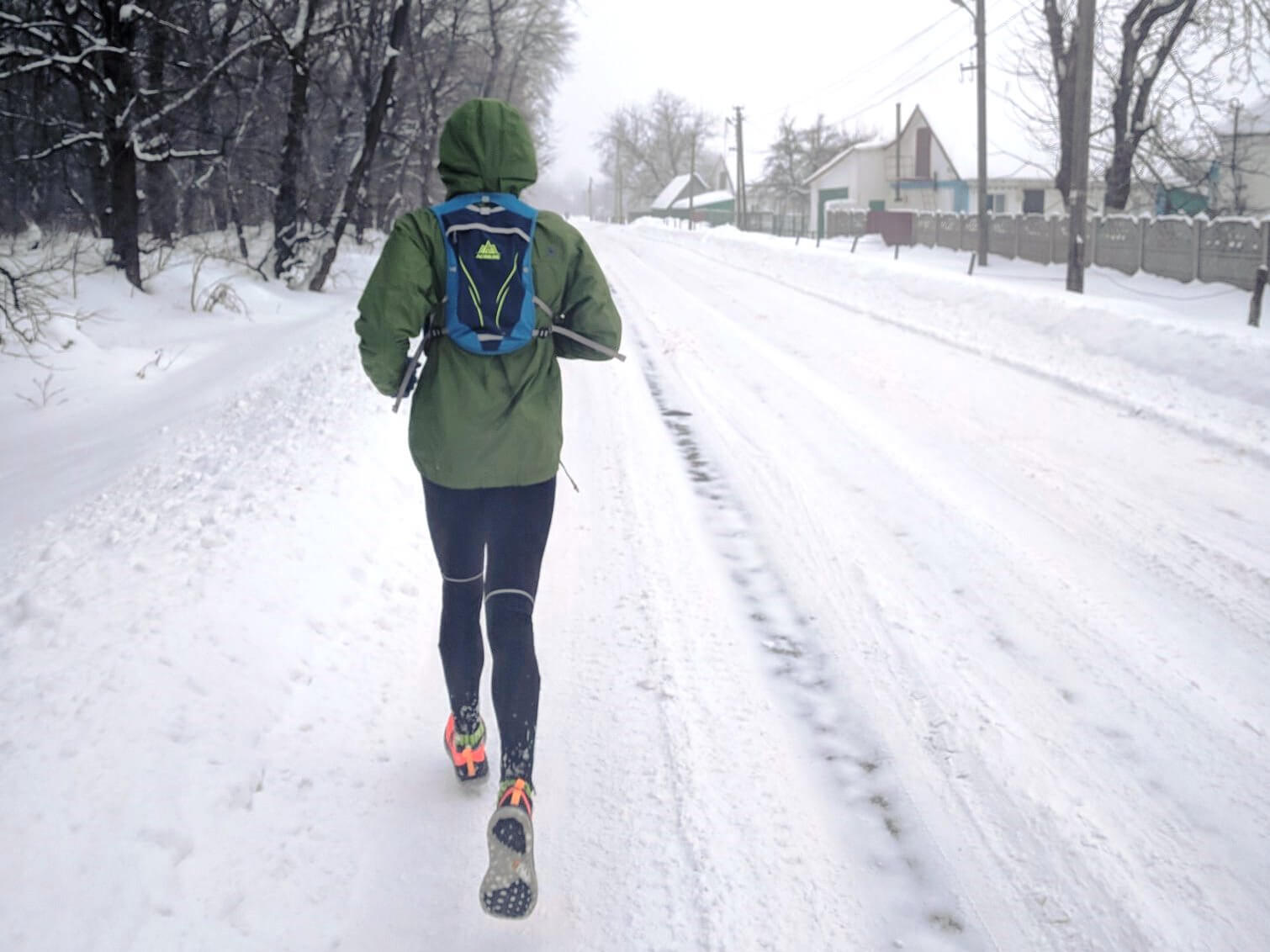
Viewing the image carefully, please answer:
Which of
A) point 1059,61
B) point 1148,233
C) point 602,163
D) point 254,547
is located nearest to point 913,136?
point 1059,61

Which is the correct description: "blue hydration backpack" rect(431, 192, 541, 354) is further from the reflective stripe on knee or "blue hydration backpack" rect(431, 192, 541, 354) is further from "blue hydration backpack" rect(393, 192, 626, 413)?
the reflective stripe on knee

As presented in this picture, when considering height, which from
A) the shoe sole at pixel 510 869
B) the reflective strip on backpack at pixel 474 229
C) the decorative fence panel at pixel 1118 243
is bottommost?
the shoe sole at pixel 510 869

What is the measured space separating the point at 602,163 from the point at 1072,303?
127237 millimetres

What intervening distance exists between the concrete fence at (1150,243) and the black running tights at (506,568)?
57.9 ft

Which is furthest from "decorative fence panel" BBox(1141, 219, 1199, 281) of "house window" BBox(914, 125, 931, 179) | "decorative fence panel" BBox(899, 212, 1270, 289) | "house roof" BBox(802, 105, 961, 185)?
"house window" BBox(914, 125, 931, 179)

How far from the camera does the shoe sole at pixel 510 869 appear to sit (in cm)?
253

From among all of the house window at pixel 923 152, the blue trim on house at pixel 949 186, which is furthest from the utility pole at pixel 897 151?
the house window at pixel 923 152

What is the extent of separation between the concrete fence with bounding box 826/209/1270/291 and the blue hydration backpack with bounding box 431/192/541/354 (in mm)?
17624

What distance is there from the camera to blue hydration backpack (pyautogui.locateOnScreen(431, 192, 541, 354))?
2.69 metres

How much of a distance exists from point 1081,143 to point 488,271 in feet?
52.5

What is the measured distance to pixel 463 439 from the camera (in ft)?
9.06

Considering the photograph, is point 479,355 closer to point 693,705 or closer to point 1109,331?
point 693,705

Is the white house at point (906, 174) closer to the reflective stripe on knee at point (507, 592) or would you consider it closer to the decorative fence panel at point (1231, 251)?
the decorative fence panel at point (1231, 251)

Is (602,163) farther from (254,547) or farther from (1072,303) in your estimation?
(254,547)
